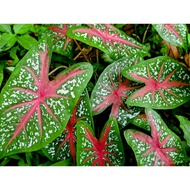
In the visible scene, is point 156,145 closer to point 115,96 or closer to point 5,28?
point 115,96

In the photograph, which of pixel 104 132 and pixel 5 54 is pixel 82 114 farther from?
pixel 5 54

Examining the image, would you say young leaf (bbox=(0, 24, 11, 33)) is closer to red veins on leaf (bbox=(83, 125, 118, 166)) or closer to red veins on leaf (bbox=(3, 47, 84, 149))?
red veins on leaf (bbox=(3, 47, 84, 149))

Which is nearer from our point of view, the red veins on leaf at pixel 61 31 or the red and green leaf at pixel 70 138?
the red and green leaf at pixel 70 138

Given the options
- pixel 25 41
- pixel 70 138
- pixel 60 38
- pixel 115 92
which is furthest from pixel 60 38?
pixel 70 138

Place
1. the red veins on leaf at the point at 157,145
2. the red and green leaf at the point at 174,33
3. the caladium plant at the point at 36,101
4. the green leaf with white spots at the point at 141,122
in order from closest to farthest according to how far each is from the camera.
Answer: the caladium plant at the point at 36,101 → the red veins on leaf at the point at 157,145 → the green leaf with white spots at the point at 141,122 → the red and green leaf at the point at 174,33

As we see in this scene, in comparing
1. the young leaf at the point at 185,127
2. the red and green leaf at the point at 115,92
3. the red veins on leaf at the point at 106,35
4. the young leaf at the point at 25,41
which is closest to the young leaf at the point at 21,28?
the young leaf at the point at 25,41

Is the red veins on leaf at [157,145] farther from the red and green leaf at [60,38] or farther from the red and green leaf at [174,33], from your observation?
the red and green leaf at [60,38]
